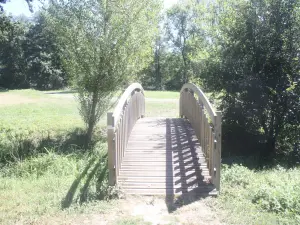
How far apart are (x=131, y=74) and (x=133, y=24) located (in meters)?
1.33

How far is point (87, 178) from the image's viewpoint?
5270 millimetres

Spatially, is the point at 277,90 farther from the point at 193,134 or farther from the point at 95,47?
the point at 95,47

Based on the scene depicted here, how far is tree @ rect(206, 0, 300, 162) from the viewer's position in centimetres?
828

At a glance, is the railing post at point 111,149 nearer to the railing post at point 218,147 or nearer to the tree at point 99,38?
the railing post at point 218,147

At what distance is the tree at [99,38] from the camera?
25.2 feet

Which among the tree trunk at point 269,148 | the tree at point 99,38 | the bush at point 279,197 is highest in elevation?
the tree at point 99,38

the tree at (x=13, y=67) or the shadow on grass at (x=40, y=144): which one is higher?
the tree at (x=13, y=67)

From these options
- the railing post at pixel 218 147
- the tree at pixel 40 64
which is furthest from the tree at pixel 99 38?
the tree at pixel 40 64

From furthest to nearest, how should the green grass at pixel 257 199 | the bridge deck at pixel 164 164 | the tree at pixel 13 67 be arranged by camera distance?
the tree at pixel 13 67
the bridge deck at pixel 164 164
the green grass at pixel 257 199

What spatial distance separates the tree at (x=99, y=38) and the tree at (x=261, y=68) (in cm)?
266

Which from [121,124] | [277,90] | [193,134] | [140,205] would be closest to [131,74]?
[193,134]

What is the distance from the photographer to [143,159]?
5.67 metres

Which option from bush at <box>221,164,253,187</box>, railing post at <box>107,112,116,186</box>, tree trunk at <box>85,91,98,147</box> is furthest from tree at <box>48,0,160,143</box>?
bush at <box>221,164,253,187</box>

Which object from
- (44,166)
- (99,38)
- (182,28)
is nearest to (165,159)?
(44,166)
